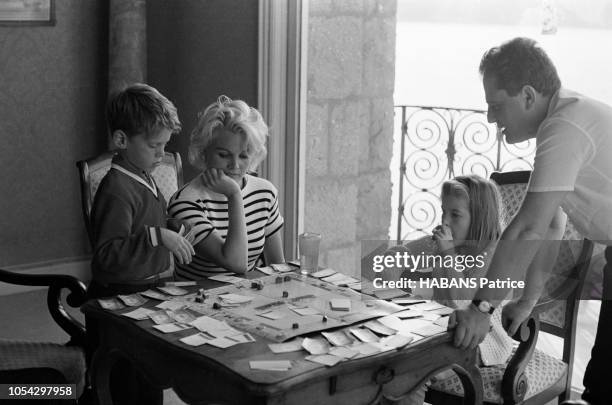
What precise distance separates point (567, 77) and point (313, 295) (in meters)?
2.55

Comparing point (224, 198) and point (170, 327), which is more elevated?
point (224, 198)

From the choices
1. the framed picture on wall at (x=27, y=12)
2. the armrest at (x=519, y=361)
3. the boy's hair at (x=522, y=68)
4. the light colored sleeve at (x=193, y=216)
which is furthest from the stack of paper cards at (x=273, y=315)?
the framed picture on wall at (x=27, y=12)

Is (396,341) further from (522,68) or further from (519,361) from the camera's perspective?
(522,68)

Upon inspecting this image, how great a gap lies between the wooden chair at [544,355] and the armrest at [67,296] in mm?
1099

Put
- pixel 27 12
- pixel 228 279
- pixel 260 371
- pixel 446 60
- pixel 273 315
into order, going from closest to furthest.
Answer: pixel 260 371, pixel 273 315, pixel 228 279, pixel 27 12, pixel 446 60

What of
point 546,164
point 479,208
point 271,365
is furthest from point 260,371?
point 479,208

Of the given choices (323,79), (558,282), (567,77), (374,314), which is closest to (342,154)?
(323,79)

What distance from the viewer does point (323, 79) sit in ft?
12.8

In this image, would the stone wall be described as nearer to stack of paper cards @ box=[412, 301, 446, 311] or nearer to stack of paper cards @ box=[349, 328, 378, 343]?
stack of paper cards @ box=[412, 301, 446, 311]

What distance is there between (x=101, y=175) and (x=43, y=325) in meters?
1.38

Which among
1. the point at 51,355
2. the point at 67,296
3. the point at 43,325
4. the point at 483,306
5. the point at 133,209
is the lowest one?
the point at 43,325

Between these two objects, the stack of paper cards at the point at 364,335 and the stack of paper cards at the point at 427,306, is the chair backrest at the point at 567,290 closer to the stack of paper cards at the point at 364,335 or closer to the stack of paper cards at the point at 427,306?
the stack of paper cards at the point at 427,306

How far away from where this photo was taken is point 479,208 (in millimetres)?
2662

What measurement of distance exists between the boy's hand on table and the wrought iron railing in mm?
2754
